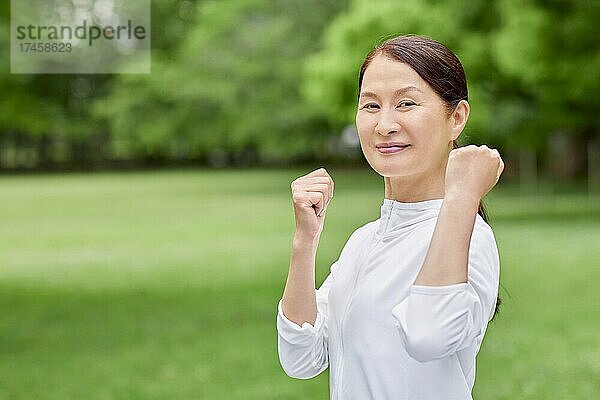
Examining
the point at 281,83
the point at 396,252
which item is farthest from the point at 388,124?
the point at 281,83

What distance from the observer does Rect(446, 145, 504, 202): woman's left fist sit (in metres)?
0.94

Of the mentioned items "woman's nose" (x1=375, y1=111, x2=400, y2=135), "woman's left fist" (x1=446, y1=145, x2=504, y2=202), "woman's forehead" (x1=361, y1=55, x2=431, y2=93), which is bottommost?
"woman's left fist" (x1=446, y1=145, x2=504, y2=202)

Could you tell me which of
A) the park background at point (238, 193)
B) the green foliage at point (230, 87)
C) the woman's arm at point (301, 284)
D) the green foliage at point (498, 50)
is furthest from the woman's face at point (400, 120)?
the green foliage at point (230, 87)

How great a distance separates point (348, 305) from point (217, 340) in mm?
4217

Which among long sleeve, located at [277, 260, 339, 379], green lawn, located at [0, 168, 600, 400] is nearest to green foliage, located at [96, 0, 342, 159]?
green lawn, located at [0, 168, 600, 400]

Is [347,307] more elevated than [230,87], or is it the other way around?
[230,87]

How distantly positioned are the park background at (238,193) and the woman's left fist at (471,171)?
354mm

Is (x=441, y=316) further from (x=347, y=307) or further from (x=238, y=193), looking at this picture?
(x=238, y=193)

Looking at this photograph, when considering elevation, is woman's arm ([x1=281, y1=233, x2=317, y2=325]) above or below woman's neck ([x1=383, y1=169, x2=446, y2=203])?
below

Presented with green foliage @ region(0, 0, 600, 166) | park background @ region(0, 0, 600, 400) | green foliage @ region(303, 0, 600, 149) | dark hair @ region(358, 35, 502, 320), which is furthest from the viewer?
green foliage @ region(0, 0, 600, 166)

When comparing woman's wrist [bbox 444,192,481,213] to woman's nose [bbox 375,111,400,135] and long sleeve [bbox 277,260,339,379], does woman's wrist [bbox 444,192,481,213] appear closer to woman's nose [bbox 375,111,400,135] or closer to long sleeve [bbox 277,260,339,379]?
woman's nose [bbox 375,111,400,135]

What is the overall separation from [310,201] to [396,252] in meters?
0.10

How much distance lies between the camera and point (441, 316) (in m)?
0.94

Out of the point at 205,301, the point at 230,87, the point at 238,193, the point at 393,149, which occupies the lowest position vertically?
the point at 238,193
